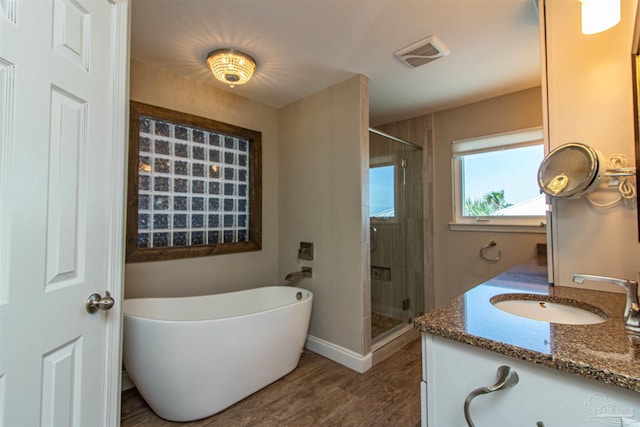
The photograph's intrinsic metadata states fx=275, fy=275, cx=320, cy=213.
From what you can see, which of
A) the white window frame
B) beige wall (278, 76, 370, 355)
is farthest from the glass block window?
the white window frame

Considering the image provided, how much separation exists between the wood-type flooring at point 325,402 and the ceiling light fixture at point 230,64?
7.25 feet

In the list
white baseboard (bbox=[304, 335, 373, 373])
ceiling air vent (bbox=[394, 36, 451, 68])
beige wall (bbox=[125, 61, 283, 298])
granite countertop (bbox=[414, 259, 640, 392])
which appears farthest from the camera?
white baseboard (bbox=[304, 335, 373, 373])

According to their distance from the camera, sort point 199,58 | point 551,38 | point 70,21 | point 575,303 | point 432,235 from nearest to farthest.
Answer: point 70,21 → point 575,303 → point 551,38 → point 199,58 → point 432,235

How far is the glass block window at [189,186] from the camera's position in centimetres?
206

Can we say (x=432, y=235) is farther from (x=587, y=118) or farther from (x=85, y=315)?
(x=85, y=315)

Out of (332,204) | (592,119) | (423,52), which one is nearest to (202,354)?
(332,204)

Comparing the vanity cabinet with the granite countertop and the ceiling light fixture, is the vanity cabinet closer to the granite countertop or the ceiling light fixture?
the granite countertop

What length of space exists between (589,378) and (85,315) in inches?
58.4

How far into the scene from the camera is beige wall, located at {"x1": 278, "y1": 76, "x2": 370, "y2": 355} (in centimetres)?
223

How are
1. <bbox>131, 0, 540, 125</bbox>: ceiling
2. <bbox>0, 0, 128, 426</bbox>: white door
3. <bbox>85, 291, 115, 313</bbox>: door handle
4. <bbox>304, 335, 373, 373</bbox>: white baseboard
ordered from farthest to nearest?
<bbox>304, 335, 373, 373</bbox>: white baseboard
<bbox>131, 0, 540, 125</bbox>: ceiling
<bbox>85, 291, 115, 313</bbox>: door handle
<bbox>0, 0, 128, 426</bbox>: white door

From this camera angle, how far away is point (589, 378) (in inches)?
24.7

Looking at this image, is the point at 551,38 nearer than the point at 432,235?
Result: Yes

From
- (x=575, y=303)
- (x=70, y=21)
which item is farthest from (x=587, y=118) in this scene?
(x=70, y=21)

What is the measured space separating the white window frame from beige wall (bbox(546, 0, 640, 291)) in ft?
4.21
